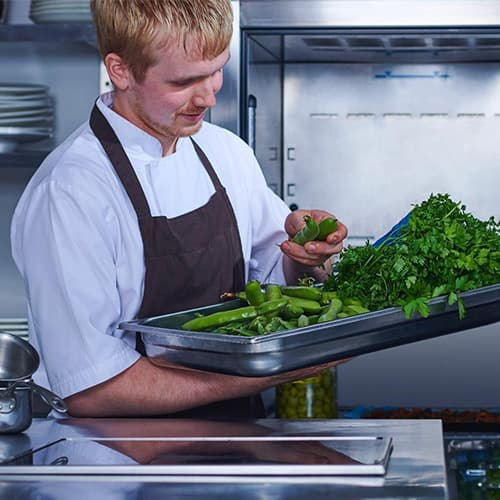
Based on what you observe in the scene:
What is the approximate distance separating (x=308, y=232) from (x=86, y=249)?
38 centimetres

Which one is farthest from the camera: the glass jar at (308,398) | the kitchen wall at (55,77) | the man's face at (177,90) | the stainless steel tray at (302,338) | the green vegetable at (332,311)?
the kitchen wall at (55,77)

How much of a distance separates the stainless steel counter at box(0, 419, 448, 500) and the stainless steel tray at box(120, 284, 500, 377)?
0.10 metres

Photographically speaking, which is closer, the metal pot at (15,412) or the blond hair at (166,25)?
the metal pot at (15,412)

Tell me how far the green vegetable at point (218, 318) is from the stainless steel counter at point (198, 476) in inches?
5.8

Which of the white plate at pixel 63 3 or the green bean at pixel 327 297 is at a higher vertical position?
the white plate at pixel 63 3

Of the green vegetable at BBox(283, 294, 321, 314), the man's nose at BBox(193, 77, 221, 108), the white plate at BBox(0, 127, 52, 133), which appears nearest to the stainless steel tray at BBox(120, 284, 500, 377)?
the green vegetable at BBox(283, 294, 321, 314)

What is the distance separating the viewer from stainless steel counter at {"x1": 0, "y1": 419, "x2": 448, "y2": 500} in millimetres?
1176

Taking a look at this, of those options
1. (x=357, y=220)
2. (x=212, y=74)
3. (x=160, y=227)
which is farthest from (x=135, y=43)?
(x=357, y=220)

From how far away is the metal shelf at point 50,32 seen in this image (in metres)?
2.63

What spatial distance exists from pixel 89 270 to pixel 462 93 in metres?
1.61

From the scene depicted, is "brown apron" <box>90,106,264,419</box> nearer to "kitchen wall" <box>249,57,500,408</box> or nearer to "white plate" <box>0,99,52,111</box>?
"white plate" <box>0,99,52,111</box>

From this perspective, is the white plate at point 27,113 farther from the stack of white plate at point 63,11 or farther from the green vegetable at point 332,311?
the green vegetable at point 332,311

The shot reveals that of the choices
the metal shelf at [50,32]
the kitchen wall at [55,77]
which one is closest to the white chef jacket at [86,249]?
the metal shelf at [50,32]

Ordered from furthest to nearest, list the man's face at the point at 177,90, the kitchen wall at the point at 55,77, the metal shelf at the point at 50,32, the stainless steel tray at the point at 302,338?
the kitchen wall at the point at 55,77
the metal shelf at the point at 50,32
the man's face at the point at 177,90
the stainless steel tray at the point at 302,338
